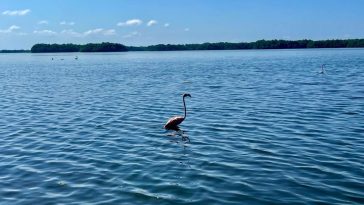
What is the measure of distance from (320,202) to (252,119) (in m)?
12.7

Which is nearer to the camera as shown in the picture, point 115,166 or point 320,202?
Result: point 320,202

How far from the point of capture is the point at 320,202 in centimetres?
1176

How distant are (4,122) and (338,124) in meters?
19.5

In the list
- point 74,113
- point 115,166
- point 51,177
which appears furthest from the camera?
point 74,113

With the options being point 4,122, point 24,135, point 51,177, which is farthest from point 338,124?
point 4,122

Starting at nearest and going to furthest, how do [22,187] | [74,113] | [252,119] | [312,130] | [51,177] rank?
[22,187] → [51,177] → [312,130] → [252,119] → [74,113]

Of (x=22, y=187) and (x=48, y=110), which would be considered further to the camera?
(x=48, y=110)

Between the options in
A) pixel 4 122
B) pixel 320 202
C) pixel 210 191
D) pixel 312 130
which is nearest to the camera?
pixel 320 202

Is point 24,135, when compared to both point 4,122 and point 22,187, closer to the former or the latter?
point 4,122

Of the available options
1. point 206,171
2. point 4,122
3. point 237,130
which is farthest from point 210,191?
point 4,122

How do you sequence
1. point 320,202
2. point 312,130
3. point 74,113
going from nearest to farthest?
point 320,202 < point 312,130 < point 74,113

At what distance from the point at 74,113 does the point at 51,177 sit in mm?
14845

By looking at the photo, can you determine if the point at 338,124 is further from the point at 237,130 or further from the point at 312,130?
the point at 237,130

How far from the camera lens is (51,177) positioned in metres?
14.6
